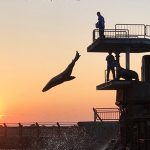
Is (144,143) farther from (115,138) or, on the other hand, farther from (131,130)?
(115,138)

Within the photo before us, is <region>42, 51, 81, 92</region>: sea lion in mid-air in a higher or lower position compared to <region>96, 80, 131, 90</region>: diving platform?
higher

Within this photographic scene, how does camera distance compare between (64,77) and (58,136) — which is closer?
(64,77)

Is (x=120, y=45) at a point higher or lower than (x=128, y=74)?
higher

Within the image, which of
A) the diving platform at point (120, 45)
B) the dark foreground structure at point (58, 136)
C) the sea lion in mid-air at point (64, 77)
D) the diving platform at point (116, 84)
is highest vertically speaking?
the diving platform at point (120, 45)

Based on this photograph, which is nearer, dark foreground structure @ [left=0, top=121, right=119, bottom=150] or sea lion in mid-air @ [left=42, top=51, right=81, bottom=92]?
sea lion in mid-air @ [left=42, top=51, right=81, bottom=92]

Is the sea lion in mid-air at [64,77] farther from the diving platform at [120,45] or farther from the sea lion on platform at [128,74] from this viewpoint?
the diving platform at [120,45]

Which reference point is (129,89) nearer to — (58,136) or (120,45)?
(120,45)

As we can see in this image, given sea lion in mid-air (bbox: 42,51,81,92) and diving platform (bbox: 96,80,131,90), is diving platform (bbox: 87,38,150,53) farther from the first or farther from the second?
sea lion in mid-air (bbox: 42,51,81,92)

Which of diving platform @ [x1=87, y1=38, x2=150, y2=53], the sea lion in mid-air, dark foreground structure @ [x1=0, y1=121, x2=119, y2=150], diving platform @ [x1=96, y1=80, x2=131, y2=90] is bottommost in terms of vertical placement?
dark foreground structure @ [x1=0, y1=121, x2=119, y2=150]

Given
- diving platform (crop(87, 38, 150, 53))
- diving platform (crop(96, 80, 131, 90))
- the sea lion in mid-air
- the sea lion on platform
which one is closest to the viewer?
the sea lion in mid-air

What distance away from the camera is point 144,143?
44.7 metres

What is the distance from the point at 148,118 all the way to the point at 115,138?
31.2ft

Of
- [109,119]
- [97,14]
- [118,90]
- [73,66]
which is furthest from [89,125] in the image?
[73,66]

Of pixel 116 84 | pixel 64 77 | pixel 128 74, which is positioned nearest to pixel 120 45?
pixel 128 74
